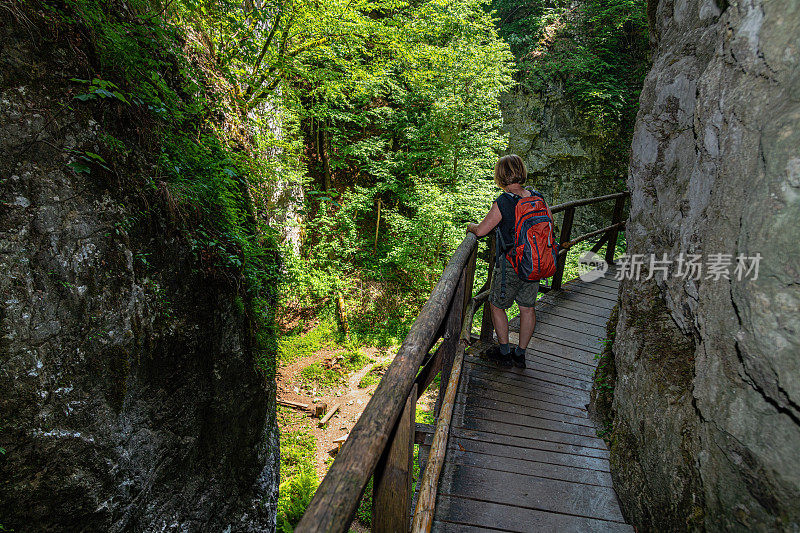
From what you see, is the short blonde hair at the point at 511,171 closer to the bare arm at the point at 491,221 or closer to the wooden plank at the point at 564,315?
→ the bare arm at the point at 491,221

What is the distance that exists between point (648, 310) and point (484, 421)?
139 cm

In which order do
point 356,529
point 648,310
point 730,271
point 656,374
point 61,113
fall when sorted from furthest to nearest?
point 356,529
point 61,113
point 648,310
point 656,374
point 730,271

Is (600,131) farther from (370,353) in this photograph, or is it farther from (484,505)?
(484,505)

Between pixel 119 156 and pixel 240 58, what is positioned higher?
pixel 240 58

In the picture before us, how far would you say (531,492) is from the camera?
2.14 m

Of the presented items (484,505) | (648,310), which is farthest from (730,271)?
(484,505)

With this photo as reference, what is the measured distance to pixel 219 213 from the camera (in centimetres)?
399

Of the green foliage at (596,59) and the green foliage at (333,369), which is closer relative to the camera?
the green foliage at (333,369)

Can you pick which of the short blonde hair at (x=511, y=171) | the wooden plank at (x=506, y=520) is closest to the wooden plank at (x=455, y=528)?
the wooden plank at (x=506, y=520)

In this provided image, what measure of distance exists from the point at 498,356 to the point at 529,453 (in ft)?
3.53

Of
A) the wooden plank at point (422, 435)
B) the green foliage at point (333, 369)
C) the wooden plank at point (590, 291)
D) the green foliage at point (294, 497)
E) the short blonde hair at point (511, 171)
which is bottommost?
the green foliage at point (294, 497)

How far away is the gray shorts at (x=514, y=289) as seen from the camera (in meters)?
3.09

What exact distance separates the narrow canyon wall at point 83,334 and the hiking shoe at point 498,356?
9.78 feet

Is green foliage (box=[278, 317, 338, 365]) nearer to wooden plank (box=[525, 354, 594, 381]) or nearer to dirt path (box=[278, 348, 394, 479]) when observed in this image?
dirt path (box=[278, 348, 394, 479])
